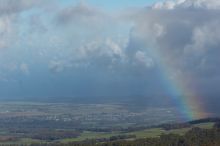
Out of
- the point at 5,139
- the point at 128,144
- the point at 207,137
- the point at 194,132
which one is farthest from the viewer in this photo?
the point at 5,139

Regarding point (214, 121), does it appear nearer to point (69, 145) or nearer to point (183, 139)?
point (183, 139)

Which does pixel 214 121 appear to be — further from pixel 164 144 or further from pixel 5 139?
pixel 5 139

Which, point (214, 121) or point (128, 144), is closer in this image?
point (128, 144)

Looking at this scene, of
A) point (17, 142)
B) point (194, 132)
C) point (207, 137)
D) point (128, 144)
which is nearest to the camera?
point (128, 144)

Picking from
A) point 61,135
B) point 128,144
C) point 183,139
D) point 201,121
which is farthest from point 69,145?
point 201,121

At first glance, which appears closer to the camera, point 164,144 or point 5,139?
point 164,144

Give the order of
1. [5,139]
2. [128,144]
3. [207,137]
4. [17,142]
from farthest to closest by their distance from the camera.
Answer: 1. [5,139]
2. [17,142]
3. [207,137]
4. [128,144]

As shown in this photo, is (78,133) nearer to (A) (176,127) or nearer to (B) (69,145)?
(A) (176,127)

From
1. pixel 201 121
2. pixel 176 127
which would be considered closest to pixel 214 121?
pixel 201 121

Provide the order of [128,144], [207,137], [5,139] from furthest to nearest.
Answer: [5,139], [207,137], [128,144]
